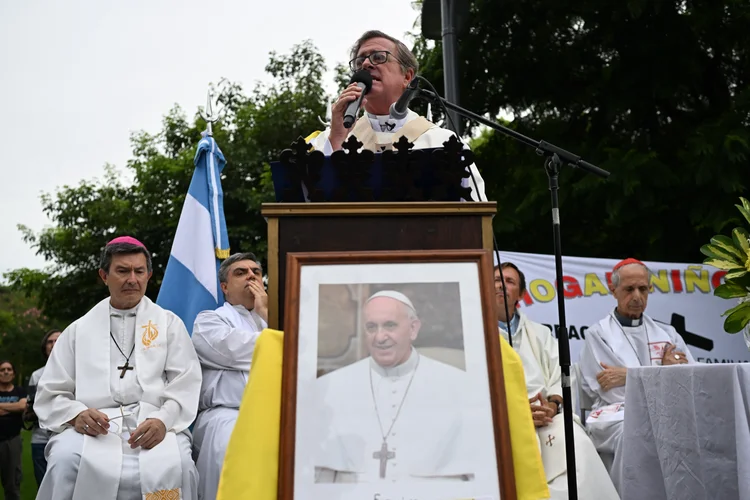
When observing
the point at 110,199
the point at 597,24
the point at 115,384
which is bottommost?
the point at 115,384

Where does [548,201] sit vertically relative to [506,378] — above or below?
above

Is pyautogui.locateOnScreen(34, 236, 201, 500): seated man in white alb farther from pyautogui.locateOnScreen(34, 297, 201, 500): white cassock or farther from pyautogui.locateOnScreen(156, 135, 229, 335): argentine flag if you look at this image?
pyautogui.locateOnScreen(156, 135, 229, 335): argentine flag

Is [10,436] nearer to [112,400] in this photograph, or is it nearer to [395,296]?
[112,400]

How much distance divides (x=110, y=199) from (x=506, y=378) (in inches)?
801

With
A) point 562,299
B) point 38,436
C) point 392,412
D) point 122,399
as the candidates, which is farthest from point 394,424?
point 38,436

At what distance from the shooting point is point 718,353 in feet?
24.5

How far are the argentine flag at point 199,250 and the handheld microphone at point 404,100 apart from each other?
10.1ft

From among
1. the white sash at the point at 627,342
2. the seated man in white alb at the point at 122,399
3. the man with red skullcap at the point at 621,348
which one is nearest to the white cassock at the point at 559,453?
the man with red skullcap at the point at 621,348

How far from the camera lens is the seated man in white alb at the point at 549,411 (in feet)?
12.9

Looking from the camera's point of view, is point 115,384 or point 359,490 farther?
point 115,384

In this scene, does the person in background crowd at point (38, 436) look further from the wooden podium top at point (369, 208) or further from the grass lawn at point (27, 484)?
the wooden podium top at point (369, 208)

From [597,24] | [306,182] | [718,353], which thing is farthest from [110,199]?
[306,182]

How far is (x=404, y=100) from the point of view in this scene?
3.28 m

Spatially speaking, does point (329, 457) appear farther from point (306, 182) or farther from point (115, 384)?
point (115, 384)
